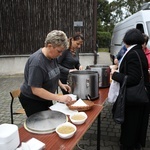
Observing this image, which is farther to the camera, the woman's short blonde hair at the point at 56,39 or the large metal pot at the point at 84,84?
the large metal pot at the point at 84,84

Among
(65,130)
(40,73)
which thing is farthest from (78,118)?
(40,73)

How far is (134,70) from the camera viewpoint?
261 centimetres

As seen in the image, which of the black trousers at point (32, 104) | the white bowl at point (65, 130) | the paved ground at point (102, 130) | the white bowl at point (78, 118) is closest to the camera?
the white bowl at point (65, 130)

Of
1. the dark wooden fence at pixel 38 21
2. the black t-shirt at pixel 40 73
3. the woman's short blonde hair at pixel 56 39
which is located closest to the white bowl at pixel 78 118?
the black t-shirt at pixel 40 73

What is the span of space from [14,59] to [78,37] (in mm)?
7107

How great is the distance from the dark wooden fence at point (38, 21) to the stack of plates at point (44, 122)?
26.2ft

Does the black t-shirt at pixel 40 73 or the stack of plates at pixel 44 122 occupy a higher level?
the black t-shirt at pixel 40 73

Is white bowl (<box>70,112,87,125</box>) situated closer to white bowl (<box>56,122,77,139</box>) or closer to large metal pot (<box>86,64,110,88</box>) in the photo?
white bowl (<box>56,122,77,139</box>)

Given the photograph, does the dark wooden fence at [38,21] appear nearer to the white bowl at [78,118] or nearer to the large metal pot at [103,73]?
the large metal pot at [103,73]

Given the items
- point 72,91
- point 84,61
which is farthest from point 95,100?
point 84,61

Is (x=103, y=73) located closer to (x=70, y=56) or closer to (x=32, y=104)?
(x=70, y=56)

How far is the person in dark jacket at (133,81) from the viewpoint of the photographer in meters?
2.64

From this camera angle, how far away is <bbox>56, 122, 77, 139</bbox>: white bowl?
1.79 meters

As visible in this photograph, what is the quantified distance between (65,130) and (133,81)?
3.97ft
